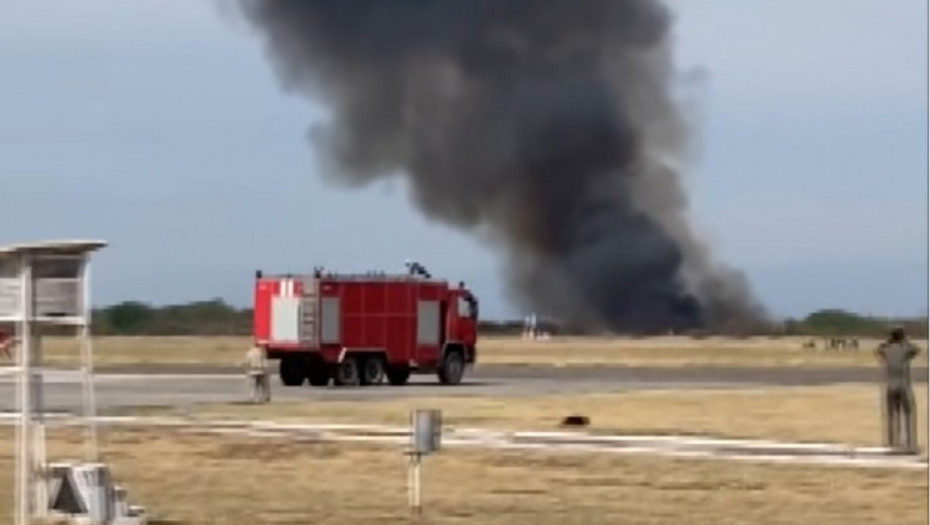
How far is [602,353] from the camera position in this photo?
97.7 metres

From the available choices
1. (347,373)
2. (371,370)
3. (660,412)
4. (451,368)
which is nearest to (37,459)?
(660,412)

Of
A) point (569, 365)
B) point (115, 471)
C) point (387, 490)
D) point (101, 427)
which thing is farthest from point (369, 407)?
point (569, 365)

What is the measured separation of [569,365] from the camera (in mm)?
77812

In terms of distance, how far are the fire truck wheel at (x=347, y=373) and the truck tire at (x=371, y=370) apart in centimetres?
23

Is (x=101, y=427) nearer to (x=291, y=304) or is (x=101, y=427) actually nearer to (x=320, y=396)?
(x=320, y=396)

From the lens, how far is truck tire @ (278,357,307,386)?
187 feet

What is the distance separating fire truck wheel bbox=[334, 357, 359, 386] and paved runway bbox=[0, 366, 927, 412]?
0.90 metres

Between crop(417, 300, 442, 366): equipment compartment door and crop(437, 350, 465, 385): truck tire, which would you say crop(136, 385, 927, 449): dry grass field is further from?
Result: crop(417, 300, 442, 366): equipment compartment door

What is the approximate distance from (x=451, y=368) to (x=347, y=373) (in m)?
3.08

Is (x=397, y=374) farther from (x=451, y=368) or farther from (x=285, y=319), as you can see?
(x=285, y=319)

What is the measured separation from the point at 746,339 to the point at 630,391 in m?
75.3

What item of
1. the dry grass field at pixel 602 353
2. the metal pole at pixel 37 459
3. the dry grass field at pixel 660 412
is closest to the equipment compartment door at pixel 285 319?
the dry grass field at pixel 660 412

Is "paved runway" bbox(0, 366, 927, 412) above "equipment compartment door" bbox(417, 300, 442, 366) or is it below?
below

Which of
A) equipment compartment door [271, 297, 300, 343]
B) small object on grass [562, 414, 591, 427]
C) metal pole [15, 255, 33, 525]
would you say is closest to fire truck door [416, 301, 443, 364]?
equipment compartment door [271, 297, 300, 343]
